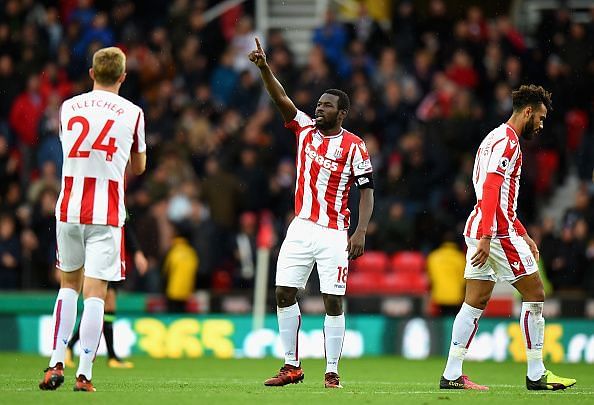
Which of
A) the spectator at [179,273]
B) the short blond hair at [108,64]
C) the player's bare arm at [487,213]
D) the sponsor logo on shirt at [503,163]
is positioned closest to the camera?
the short blond hair at [108,64]

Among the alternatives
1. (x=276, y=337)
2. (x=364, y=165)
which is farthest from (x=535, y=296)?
(x=276, y=337)

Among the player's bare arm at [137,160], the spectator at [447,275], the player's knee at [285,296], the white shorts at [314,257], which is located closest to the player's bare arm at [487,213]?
the white shorts at [314,257]

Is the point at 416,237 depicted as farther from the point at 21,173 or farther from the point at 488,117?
the point at 21,173

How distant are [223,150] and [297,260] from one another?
10902 millimetres

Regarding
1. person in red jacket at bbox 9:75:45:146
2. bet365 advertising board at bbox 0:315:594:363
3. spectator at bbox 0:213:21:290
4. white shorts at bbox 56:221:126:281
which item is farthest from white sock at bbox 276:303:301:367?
person in red jacket at bbox 9:75:45:146

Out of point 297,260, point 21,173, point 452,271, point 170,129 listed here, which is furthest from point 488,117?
point 297,260

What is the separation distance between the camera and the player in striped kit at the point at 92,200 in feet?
32.3

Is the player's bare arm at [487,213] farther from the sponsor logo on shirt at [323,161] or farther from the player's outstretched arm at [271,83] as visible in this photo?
the player's outstretched arm at [271,83]

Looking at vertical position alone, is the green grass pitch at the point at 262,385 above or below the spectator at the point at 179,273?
below

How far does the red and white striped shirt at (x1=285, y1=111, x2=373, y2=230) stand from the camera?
11312 mm

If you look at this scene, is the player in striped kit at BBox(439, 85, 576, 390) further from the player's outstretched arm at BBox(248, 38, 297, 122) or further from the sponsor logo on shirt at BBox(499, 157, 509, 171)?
the player's outstretched arm at BBox(248, 38, 297, 122)

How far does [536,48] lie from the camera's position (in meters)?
22.6

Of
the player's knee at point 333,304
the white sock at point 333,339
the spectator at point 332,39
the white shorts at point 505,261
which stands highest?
the spectator at point 332,39

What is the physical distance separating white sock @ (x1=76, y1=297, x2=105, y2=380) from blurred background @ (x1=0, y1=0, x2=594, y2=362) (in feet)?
28.9
